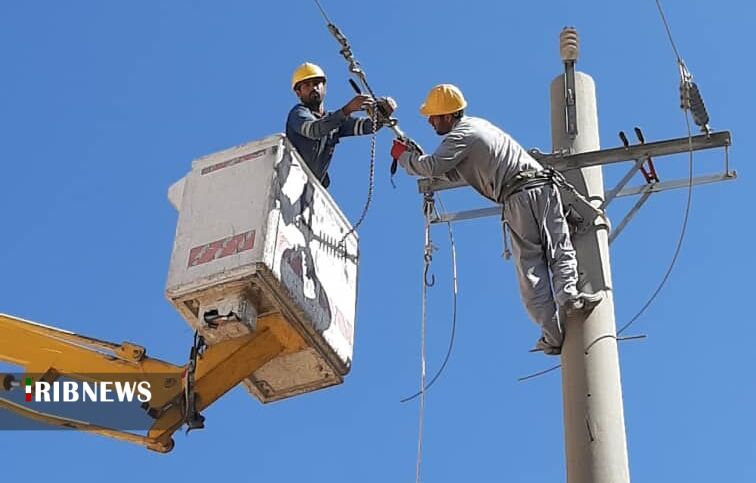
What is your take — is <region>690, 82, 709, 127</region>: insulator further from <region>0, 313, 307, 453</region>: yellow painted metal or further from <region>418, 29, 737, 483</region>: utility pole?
<region>0, 313, 307, 453</region>: yellow painted metal

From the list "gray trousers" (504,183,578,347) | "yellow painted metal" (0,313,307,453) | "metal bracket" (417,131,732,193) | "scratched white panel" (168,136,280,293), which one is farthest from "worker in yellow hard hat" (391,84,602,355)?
"yellow painted metal" (0,313,307,453)

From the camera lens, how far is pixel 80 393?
7871 millimetres

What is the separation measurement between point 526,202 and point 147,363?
88.4 inches

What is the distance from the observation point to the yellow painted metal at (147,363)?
753 centimetres

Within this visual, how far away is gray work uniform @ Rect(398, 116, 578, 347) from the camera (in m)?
7.24

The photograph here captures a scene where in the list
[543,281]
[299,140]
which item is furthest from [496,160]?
[299,140]

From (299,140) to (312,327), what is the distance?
1243mm

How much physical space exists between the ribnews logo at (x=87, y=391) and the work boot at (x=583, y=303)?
230cm

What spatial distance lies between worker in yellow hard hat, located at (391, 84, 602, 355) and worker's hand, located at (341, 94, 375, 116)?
1.00ft

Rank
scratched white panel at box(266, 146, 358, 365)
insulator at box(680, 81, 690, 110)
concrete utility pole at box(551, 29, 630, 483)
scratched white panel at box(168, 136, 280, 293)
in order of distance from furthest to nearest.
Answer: insulator at box(680, 81, 690, 110) < scratched white panel at box(266, 146, 358, 365) < scratched white panel at box(168, 136, 280, 293) < concrete utility pole at box(551, 29, 630, 483)

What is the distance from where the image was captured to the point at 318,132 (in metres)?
8.08

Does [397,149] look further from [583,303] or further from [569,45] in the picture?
[569,45]

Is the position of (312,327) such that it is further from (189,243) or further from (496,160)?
(496,160)

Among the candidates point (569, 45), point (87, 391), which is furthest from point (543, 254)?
point (87, 391)
